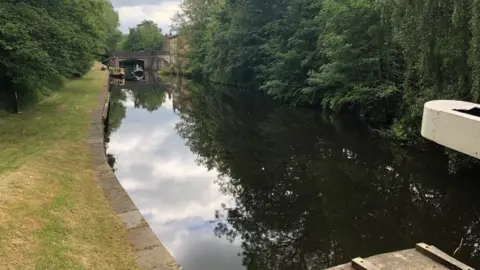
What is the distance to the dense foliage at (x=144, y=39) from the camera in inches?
3910

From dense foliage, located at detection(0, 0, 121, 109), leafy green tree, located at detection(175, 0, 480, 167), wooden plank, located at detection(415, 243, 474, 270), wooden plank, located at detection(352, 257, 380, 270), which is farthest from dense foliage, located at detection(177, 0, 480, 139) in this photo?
dense foliage, located at detection(0, 0, 121, 109)

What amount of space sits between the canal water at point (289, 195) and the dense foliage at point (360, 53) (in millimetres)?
2428

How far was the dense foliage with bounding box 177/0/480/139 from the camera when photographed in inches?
441

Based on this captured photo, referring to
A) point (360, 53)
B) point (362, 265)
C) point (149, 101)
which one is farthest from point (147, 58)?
point (362, 265)

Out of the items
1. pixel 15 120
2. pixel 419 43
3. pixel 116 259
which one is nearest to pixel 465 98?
pixel 419 43

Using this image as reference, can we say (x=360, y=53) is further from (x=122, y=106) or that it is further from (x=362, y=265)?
(x=362, y=265)

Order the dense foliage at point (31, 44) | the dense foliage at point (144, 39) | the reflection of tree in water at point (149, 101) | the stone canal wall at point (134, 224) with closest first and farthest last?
the stone canal wall at point (134, 224)
the dense foliage at point (31, 44)
the reflection of tree in water at point (149, 101)
the dense foliage at point (144, 39)

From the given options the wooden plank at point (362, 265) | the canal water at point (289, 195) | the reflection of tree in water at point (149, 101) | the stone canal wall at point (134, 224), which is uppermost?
the wooden plank at point (362, 265)

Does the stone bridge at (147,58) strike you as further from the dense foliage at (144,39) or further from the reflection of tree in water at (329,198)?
the reflection of tree in water at (329,198)

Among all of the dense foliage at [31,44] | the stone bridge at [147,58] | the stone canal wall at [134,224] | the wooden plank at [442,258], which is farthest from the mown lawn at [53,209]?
the stone bridge at [147,58]

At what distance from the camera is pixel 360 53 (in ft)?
69.9

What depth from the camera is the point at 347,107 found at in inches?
1038

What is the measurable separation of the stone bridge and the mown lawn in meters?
69.6

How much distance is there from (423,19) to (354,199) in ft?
18.5
